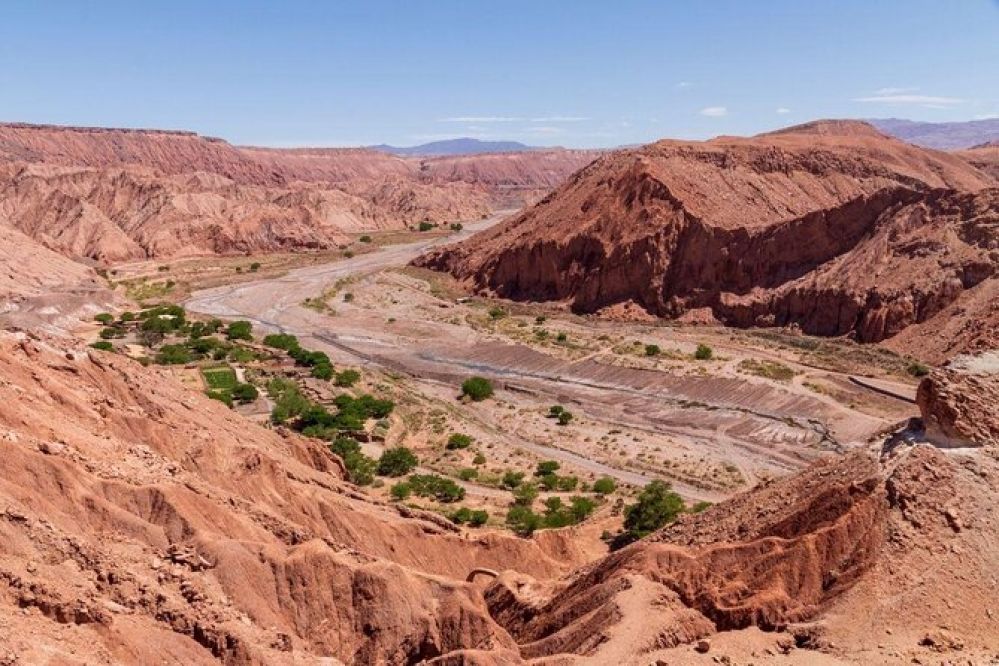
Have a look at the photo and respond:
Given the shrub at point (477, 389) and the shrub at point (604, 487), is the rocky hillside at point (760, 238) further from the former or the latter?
the shrub at point (604, 487)

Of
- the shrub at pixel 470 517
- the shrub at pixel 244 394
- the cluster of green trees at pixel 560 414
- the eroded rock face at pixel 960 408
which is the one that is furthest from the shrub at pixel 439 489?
the eroded rock face at pixel 960 408

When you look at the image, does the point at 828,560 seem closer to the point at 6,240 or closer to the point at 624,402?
the point at 624,402

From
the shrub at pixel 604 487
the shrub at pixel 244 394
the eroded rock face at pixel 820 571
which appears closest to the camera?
the eroded rock face at pixel 820 571

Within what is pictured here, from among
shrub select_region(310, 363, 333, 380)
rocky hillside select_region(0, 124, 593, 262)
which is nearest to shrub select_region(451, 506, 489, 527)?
shrub select_region(310, 363, 333, 380)

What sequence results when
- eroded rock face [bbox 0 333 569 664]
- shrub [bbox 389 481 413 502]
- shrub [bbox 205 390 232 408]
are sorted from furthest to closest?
shrub [bbox 205 390 232 408], shrub [bbox 389 481 413 502], eroded rock face [bbox 0 333 569 664]

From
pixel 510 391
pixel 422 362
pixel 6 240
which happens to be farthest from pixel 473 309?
pixel 6 240

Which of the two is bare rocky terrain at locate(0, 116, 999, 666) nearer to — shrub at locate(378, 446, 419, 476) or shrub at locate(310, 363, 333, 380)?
shrub at locate(310, 363, 333, 380)
